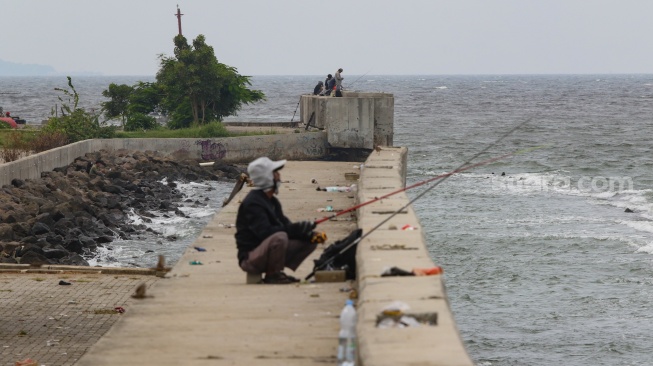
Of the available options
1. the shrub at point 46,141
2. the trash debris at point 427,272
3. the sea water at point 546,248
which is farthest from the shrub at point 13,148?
the trash debris at point 427,272

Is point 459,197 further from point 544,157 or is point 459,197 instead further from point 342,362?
point 342,362

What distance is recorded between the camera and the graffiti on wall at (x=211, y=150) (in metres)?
34.5

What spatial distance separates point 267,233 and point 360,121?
23989mm

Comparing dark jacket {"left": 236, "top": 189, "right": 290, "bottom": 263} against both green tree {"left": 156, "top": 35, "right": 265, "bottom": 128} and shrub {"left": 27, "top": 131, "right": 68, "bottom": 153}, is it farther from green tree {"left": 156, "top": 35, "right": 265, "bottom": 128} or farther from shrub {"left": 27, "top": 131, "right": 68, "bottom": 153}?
green tree {"left": 156, "top": 35, "right": 265, "bottom": 128}

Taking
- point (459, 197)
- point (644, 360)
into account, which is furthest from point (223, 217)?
point (459, 197)

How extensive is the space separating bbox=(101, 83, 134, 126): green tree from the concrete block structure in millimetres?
9901

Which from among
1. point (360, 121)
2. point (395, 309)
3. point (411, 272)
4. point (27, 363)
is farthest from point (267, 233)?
point (360, 121)

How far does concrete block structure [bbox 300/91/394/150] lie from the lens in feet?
108

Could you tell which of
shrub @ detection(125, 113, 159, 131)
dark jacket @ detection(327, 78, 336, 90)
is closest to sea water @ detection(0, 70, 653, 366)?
dark jacket @ detection(327, 78, 336, 90)

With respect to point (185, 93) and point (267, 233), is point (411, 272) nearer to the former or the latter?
point (267, 233)

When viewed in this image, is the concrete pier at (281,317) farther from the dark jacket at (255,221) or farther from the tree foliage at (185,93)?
the tree foliage at (185,93)

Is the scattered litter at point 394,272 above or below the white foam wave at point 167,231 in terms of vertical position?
above

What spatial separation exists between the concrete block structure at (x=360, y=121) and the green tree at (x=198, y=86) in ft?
18.5

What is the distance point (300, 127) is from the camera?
3916 cm
